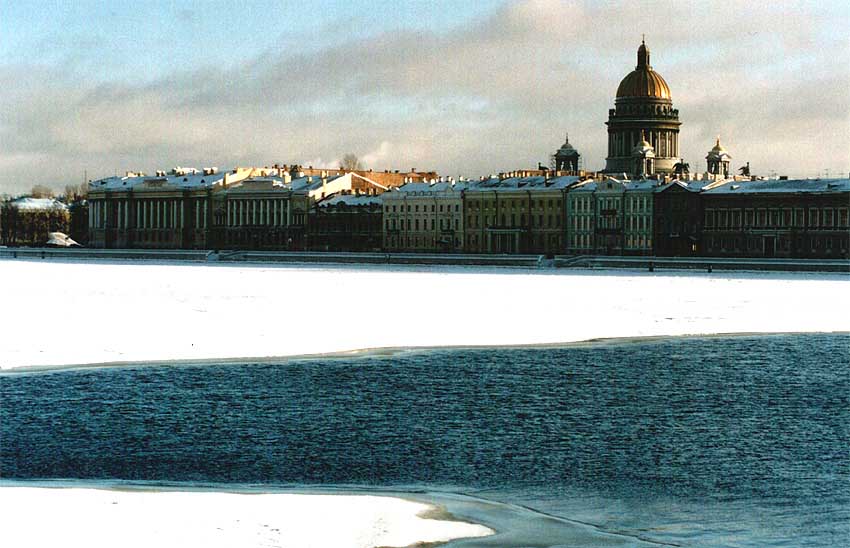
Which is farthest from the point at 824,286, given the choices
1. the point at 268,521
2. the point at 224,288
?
the point at 268,521

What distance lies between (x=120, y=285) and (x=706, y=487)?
2996cm

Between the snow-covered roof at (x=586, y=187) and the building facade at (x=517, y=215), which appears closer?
the snow-covered roof at (x=586, y=187)

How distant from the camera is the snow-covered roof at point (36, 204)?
130m

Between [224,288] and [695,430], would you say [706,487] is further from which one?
[224,288]

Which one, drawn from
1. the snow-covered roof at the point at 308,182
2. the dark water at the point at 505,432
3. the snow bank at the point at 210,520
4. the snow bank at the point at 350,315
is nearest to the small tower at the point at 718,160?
the snow-covered roof at the point at 308,182

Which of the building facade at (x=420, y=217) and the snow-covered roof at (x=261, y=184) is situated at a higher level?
the snow-covered roof at (x=261, y=184)

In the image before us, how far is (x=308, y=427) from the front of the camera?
1430 cm

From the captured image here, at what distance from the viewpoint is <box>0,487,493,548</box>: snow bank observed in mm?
8992

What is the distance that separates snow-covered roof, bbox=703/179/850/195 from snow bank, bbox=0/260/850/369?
35.6 metres

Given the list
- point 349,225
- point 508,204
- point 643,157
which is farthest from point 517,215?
point 643,157

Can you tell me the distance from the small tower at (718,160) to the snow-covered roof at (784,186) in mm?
15530

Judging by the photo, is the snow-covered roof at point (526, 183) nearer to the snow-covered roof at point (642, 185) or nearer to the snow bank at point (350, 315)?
the snow-covered roof at point (642, 185)

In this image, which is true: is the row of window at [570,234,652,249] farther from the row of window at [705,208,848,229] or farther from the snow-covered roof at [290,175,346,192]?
the snow-covered roof at [290,175,346,192]

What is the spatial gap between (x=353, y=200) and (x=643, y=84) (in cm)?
2371
